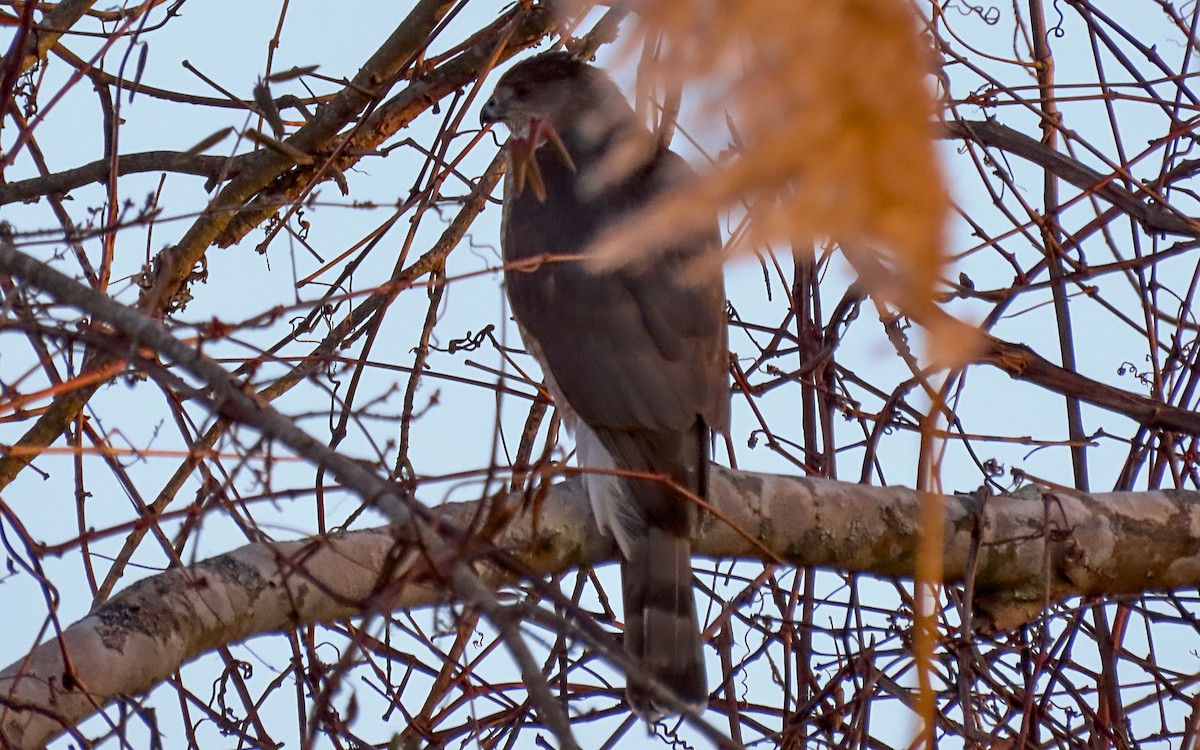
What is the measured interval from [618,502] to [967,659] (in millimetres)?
904

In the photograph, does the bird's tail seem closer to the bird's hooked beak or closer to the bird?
the bird

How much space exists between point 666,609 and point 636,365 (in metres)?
0.69

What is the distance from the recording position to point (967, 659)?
2.58 m

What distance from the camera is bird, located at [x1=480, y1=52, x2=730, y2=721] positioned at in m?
3.23

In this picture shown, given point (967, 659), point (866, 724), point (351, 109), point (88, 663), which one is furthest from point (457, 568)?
point (351, 109)

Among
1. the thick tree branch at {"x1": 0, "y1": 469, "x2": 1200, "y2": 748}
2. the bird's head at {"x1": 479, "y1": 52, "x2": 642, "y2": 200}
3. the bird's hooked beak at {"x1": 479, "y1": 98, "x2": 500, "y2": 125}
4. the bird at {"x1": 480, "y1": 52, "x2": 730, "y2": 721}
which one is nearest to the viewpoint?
the thick tree branch at {"x1": 0, "y1": 469, "x2": 1200, "y2": 748}

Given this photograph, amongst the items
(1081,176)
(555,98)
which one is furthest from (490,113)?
(1081,176)

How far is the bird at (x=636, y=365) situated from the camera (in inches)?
127

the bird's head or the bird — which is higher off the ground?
the bird's head

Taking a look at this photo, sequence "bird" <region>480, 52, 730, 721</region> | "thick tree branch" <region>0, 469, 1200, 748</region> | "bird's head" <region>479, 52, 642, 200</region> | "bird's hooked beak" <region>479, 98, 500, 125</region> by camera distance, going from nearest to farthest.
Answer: "thick tree branch" <region>0, 469, 1200, 748</region>
"bird" <region>480, 52, 730, 721</region>
"bird's hooked beak" <region>479, 98, 500, 125</region>
"bird's head" <region>479, 52, 642, 200</region>

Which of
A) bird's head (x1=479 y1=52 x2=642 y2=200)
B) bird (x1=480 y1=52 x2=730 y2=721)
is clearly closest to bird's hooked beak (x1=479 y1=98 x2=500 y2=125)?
bird's head (x1=479 y1=52 x2=642 y2=200)

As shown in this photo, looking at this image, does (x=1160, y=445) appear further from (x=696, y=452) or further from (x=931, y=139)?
(x=931, y=139)

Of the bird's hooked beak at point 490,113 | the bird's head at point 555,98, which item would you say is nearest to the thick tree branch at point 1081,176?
the bird's head at point 555,98

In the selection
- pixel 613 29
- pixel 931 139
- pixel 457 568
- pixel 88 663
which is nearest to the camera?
pixel 931 139
